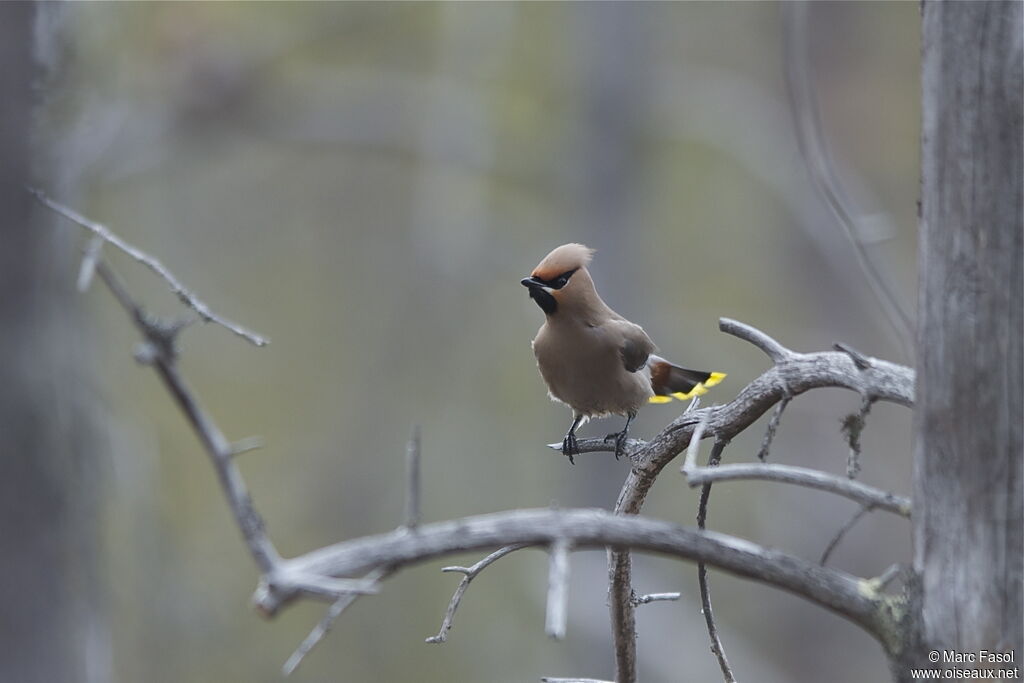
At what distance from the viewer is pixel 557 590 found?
4.81ft

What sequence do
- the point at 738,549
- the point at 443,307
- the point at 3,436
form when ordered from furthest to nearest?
the point at 443,307 → the point at 3,436 → the point at 738,549

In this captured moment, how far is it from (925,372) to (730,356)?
10207 millimetres

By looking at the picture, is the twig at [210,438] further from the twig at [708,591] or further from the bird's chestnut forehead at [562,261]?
the bird's chestnut forehead at [562,261]

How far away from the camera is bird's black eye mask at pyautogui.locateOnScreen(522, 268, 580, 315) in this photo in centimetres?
315

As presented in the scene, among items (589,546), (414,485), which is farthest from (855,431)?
(414,485)

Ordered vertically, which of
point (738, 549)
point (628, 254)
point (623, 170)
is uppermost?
point (623, 170)

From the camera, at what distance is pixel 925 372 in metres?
1.78

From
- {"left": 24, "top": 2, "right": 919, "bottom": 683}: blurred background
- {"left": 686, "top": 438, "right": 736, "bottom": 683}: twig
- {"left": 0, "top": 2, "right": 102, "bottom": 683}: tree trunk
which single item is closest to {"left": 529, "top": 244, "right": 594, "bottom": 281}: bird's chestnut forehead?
{"left": 686, "top": 438, "right": 736, "bottom": 683}: twig

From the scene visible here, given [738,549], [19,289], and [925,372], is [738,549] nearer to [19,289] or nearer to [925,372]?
[925,372]

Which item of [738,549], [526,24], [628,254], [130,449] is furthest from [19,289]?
[526,24]

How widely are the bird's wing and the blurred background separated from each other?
15.9 ft

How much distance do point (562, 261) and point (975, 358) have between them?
1.48m

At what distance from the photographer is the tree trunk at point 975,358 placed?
172 centimetres

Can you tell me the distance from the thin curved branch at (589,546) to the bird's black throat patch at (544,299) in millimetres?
1620
